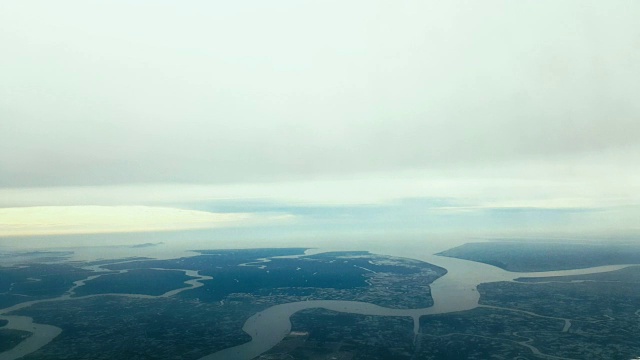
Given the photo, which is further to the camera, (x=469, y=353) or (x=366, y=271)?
(x=366, y=271)

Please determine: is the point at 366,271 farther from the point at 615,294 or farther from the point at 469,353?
the point at 469,353

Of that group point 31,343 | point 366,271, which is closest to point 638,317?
point 366,271

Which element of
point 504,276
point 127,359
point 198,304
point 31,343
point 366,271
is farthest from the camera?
point 366,271

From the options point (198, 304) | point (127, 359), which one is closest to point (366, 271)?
point (198, 304)

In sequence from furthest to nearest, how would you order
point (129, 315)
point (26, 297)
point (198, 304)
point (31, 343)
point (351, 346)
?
point (26, 297), point (198, 304), point (129, 315), point (31, 343), point (351, 346)

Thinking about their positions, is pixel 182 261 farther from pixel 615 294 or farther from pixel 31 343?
pixel 615 294

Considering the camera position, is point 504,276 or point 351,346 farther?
point 504,276
